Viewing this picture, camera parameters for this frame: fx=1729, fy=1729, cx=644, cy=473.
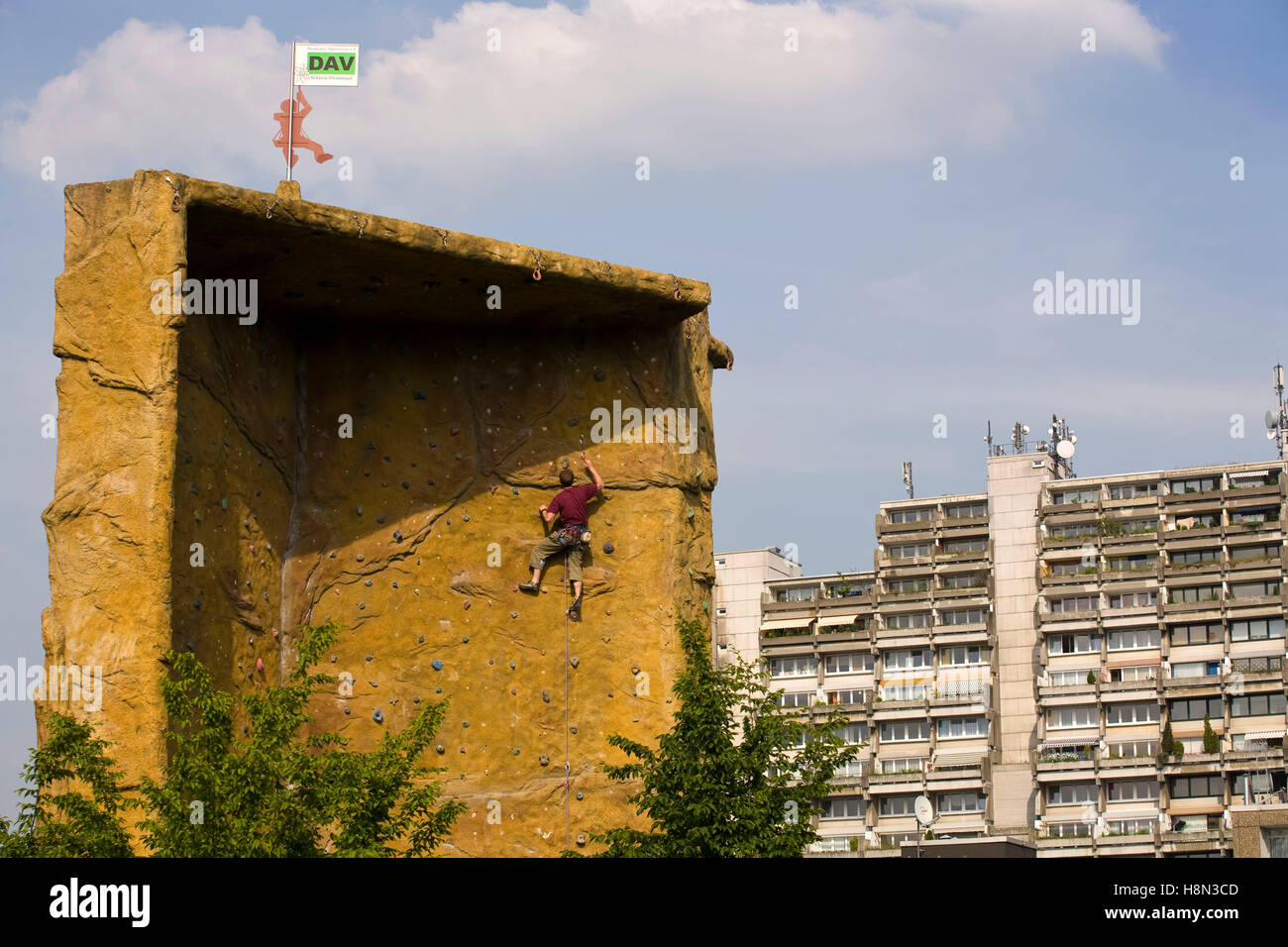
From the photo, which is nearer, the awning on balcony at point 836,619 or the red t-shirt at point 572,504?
the red t-shirt at point 572,504

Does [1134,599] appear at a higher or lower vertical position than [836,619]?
higher

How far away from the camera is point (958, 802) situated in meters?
85.5

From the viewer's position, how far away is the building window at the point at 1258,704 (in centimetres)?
7881

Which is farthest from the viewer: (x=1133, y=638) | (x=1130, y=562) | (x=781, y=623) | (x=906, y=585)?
(x=781, y=623)

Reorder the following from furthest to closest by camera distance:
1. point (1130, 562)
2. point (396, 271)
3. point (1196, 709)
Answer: point (1130, 562), point (1196, 709), point (396, 271)

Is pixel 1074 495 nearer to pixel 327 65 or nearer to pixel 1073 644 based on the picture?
pixel 1073 644

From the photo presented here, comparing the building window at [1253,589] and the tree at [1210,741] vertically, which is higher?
the building window at [1253,589]

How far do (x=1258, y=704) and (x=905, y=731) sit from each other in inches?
685

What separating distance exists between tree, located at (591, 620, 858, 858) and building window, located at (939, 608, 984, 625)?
2866 inches

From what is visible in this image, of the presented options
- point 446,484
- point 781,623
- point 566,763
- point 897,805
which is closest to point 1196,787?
point 897,805

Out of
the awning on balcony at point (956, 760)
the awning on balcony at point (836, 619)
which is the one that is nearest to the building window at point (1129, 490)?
the awning on balcony at point (836, 619)

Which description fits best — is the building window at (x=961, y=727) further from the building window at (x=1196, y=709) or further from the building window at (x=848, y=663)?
the building window at (x=1196, y=709)

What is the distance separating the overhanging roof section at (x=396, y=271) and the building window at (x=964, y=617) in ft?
233
